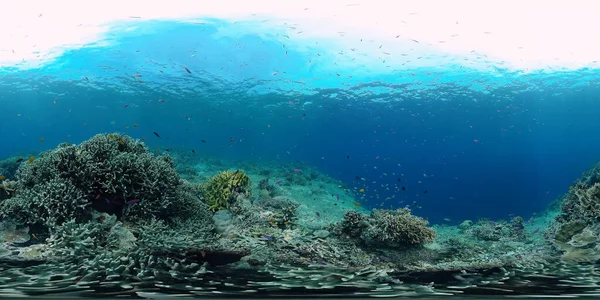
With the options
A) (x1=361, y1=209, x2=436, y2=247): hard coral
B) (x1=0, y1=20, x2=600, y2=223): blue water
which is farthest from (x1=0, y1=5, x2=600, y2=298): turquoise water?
(x1=0, y1=20, x2=600, y2=223): blue water

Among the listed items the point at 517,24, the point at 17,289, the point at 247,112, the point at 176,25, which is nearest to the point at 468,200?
the point at 247,112

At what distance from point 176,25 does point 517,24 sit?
2049 cm

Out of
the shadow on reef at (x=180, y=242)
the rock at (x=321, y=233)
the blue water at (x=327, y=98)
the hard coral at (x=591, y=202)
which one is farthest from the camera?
the blue water at (x=327, y=98)

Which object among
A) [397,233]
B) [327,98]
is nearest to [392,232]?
[397,233]

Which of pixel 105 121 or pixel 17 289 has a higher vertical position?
pixel 105 121

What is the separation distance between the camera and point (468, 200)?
5728 cm

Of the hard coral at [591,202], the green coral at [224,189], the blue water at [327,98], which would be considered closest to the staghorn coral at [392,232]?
the hard coral at [591,202]

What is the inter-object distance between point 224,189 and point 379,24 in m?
13.6

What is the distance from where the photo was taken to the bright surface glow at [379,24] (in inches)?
464

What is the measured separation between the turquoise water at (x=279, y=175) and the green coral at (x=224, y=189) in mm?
59

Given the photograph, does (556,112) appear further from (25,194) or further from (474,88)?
(25,194)

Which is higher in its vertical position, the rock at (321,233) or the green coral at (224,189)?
the green coral at (224,189)

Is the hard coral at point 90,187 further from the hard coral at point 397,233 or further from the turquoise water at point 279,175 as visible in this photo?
the hard coral at point 397,233

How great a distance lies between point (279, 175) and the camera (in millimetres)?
23375
